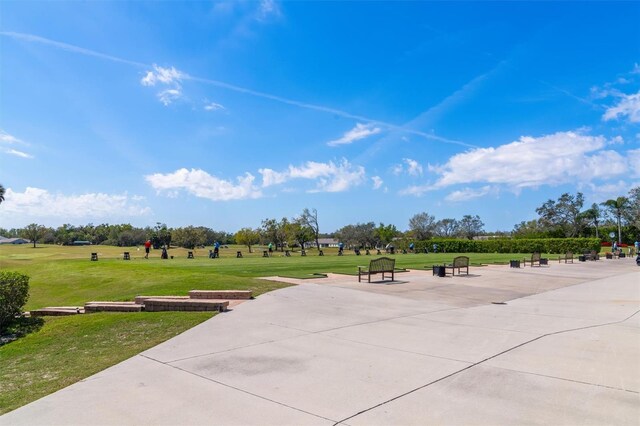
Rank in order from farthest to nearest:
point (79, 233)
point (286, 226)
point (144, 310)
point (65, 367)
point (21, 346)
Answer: point (79, 233), point (286, 226), point (144, 310), point (21, 346), point (65, 367)

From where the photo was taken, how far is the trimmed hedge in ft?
170

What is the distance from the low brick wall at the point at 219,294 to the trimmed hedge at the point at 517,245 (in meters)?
46.4

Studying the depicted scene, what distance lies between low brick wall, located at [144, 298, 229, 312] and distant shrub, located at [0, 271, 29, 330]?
12.2 ft

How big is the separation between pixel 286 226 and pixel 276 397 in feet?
229

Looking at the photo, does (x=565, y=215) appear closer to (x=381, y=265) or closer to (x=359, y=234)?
(x=359, y=234)

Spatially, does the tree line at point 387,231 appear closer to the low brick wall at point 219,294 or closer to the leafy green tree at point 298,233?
the leafy green tree at point 298,233

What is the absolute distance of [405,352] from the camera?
6441 millimetres

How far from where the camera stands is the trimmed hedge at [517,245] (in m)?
51.9

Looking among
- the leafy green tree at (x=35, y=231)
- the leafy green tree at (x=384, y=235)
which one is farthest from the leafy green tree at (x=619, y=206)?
the leafy green tree at (x=35, y=231)

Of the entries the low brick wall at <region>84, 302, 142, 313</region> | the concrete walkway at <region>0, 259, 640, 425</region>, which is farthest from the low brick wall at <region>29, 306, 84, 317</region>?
the concrete walkway at <region>0, 259, 640, 425</region>

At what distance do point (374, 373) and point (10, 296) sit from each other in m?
10.1

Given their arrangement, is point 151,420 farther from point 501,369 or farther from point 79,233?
point 79,233

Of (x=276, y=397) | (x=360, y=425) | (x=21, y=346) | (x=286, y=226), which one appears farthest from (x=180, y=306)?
(x=286, y=226)

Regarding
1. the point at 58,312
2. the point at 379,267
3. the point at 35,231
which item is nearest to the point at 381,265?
the point at 379,267
